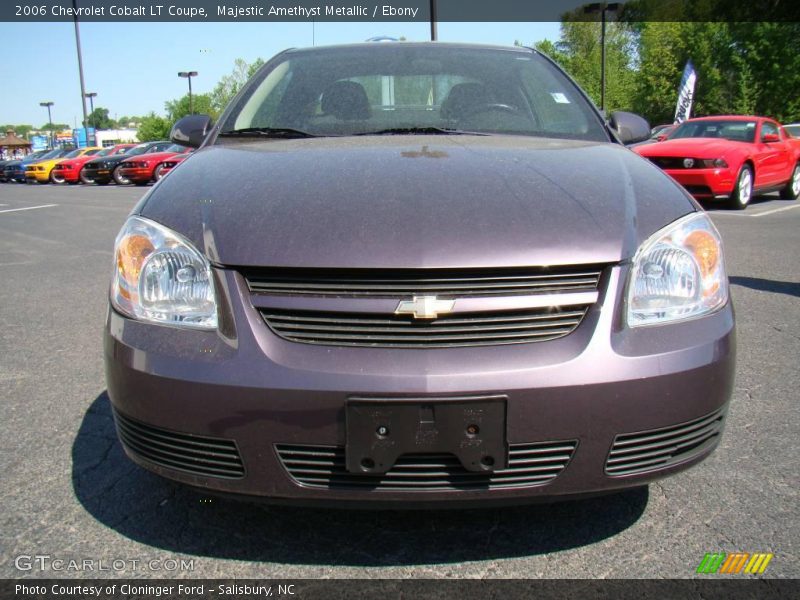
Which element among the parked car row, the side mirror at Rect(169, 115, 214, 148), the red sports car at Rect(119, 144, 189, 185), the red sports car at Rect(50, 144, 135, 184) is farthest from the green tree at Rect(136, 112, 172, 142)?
the side mirror at Rect(169, 115, 214, 148)

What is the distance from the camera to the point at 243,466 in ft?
5.68

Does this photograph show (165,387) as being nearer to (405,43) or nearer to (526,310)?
(526,310)

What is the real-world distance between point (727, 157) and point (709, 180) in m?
0.44

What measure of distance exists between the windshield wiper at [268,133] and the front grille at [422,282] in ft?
3.81

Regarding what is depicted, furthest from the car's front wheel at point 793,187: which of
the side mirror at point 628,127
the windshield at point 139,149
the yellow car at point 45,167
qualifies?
the yellow car at point 45,167

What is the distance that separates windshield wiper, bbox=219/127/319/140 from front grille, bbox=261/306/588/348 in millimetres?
1234

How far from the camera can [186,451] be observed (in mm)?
1778

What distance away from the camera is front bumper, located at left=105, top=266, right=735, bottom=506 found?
1.63 meters

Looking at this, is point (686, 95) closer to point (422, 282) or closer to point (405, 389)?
point (422, 282)

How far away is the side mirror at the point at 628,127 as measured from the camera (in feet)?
10.5

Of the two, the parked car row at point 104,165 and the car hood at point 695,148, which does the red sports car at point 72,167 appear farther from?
the car hood at point 695,148

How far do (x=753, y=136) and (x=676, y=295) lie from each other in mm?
10729

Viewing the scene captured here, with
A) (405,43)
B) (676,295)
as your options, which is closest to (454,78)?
(405,43)

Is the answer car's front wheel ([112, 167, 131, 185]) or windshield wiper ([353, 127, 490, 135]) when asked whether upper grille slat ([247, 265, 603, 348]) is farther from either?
car's front wheel ([112, 167, 131, 185])
